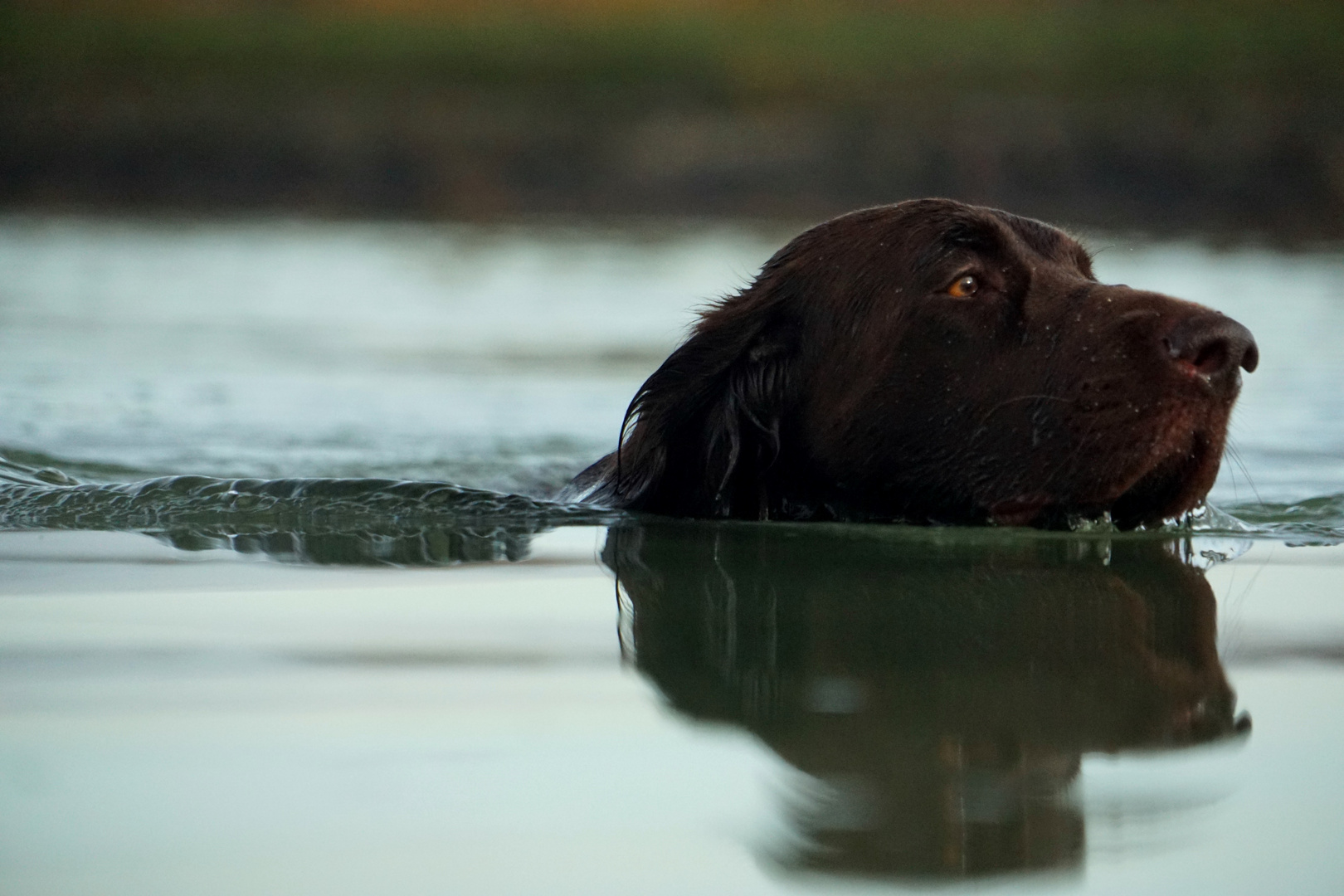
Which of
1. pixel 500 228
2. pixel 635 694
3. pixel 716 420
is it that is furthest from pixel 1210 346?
pixel 500 228

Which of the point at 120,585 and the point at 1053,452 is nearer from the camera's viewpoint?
the point at 120,585

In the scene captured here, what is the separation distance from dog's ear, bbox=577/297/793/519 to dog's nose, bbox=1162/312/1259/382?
3.26ft

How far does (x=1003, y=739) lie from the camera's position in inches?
92.5

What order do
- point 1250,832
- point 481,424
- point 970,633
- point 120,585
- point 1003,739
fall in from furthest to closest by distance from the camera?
point 481,424, point 120,585, point 970,633, point 1003,739, point 1250,832

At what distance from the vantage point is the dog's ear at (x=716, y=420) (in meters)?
4.32

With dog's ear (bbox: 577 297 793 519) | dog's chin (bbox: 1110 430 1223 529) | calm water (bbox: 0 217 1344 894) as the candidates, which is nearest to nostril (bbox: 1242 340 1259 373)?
dog's chin (bbox: 1110 430 1223 529)

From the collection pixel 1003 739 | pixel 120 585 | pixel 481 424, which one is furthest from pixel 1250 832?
pixel 481 424

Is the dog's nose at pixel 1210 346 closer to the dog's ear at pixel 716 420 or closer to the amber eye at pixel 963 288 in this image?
the amber eye at pixel 963 288

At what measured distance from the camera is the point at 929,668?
9.05ft

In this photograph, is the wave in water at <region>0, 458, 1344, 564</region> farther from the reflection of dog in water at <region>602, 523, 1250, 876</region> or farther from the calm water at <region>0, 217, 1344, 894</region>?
the reflection of dog in water at <region>602, 523, 1250, 876</region>

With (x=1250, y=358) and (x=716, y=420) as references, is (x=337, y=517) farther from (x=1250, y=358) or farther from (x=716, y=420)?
(x=1250, y=358)

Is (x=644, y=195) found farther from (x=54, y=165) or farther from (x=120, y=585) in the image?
(x=120, y=585)

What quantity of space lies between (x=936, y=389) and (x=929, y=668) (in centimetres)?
141

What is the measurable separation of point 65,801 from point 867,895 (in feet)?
3.22
